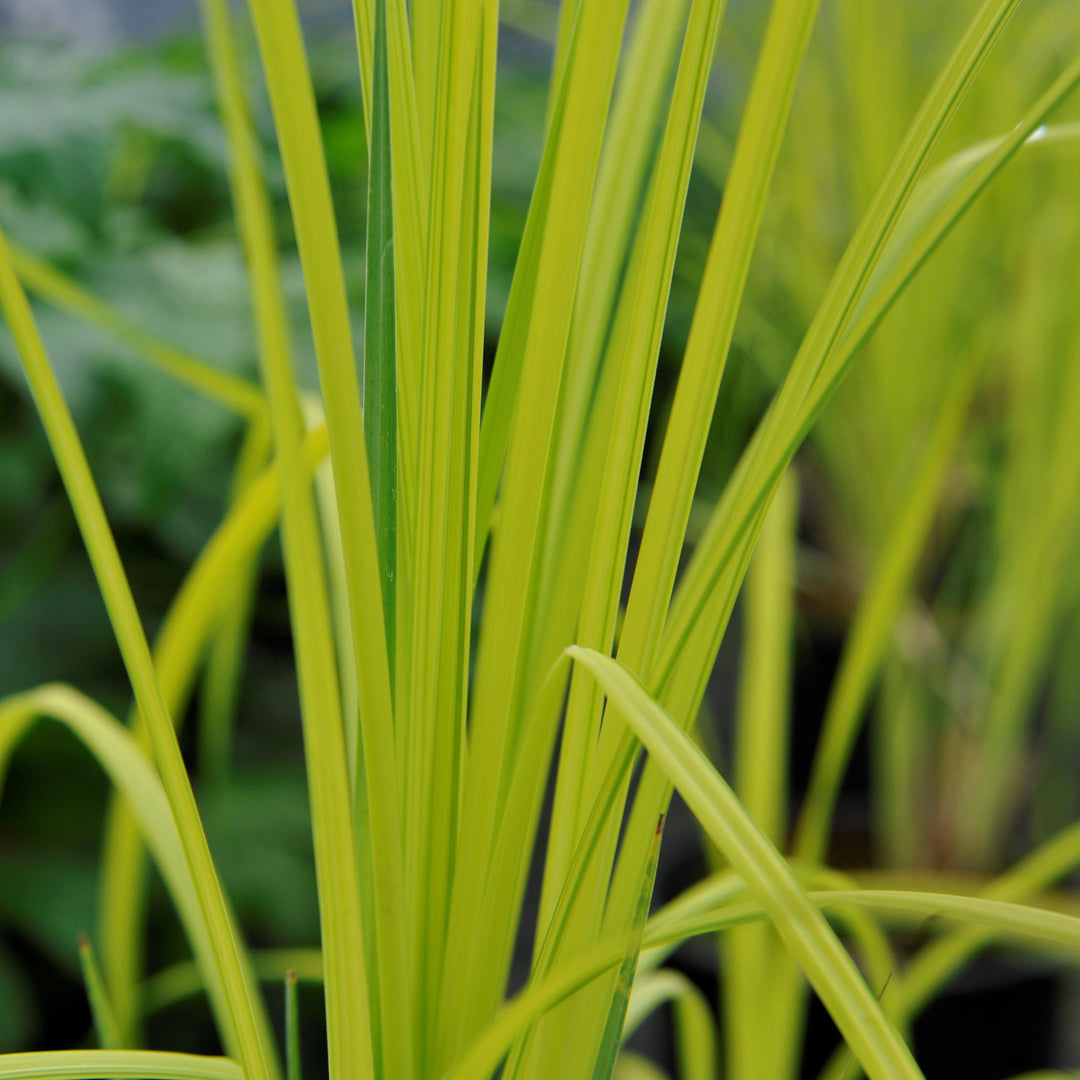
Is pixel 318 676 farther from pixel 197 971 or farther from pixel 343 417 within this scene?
pixel 197 971

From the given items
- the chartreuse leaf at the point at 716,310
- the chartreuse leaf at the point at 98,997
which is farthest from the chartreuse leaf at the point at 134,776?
the chartreuse leaf at the point at 716,310

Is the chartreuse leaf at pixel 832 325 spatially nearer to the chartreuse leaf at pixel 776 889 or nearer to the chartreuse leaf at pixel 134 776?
the chartreuse leaf at pixel 776 889

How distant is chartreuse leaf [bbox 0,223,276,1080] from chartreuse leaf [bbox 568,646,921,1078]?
2.8 inches

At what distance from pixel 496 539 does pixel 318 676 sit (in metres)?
0.04

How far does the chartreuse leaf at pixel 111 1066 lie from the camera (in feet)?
0.57

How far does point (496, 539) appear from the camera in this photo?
7.4 inches

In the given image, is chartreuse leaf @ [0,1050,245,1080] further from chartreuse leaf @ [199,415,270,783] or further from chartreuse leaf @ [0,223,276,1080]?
chartreuse leaf @ [199,415,270,783]

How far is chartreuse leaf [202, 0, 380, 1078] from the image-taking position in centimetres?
16

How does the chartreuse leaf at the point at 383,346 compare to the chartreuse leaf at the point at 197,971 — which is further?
the chartreuse leaf at the point at 197,971

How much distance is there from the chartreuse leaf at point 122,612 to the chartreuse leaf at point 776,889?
7cm

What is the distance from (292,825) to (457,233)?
0.44m

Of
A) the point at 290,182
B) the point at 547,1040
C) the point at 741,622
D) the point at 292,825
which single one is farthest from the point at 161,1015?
the point at 741,622

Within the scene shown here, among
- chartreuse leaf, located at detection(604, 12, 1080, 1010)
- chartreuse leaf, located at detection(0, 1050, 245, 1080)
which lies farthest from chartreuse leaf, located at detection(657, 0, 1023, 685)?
chartreuse leaf, located at detection(0, 1050, 245, 1080)

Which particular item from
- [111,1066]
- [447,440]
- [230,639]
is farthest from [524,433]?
[230,639]
